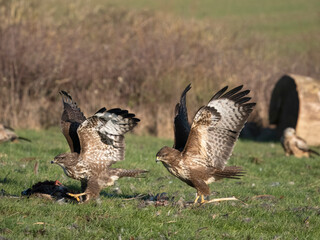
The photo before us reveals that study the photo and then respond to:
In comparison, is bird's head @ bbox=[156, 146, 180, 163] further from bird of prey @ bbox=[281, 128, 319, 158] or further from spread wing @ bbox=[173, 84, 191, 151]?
bird of prey @ bbox=[281, 128, 319, 158]

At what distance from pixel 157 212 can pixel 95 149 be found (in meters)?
1.52

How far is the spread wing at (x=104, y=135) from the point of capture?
722 cm

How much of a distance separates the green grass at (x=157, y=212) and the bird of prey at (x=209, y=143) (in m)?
0.41

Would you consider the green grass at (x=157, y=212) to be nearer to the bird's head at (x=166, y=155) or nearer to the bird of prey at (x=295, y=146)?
the bird's head at (x=166, y=155)

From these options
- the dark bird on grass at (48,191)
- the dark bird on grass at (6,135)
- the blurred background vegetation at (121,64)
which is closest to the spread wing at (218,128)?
the dark bird on grass at (48,191)

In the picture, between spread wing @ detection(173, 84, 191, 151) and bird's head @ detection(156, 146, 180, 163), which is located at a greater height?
spread wing @ detection(173, 84, 191, 151)

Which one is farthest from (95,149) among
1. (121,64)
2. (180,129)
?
(121,64)

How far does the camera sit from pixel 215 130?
7531 millimetres

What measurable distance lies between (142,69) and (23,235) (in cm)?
1423

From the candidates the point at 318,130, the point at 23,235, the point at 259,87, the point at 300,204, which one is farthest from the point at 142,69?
the point at 23,235

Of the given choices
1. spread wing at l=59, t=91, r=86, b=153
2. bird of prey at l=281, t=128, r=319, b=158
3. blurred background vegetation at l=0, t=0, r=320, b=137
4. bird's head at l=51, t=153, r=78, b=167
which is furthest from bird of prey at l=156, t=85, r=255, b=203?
blurred background vegetation at l=0, t=0, r=320, b=137

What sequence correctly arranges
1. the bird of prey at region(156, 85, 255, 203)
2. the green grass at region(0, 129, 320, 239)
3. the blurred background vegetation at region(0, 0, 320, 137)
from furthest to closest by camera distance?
the blurred background vegetation at region(0, 0, 320, 137)
the bird of prey at region(156, 85, 255, 203)
the green grass at region(0, 129, 320, 239)

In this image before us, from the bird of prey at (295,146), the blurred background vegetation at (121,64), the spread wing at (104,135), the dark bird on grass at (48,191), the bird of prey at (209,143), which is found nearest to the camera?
the spread wing at (104,135)

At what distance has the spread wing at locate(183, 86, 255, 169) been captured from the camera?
287 inches
